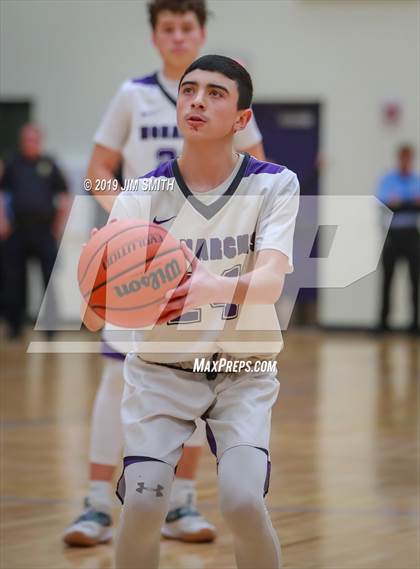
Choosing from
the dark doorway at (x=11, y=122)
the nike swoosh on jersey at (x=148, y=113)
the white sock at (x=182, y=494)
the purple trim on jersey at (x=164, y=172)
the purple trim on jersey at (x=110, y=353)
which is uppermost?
the purple trim on jersey at (x=164, y=172)

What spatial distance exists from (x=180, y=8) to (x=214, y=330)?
4.62 feet

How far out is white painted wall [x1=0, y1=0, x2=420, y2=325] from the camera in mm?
11500

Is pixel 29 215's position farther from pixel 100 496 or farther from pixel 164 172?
pixel 164 172

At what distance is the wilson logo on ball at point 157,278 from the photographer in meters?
2.52

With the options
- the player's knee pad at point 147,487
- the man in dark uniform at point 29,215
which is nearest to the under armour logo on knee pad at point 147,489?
the player's knee pad at point 147,487

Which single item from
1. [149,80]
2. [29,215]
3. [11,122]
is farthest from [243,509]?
[11,122]

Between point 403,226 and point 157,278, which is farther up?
point 157,278

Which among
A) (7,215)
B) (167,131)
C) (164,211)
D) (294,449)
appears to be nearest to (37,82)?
(7,215)

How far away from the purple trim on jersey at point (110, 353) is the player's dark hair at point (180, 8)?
3.42 feet

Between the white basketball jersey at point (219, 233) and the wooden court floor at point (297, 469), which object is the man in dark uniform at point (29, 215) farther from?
the white basketball jersey at point (219, 233)

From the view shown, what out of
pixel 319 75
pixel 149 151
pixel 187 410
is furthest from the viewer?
pixel 319 75

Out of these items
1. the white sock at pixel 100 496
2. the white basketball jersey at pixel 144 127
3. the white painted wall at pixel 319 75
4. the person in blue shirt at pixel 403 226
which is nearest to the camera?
the white sock at pixel 100 496

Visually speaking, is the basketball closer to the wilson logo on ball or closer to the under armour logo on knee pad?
the wilson logo on ball

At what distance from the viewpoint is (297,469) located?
193 inches
